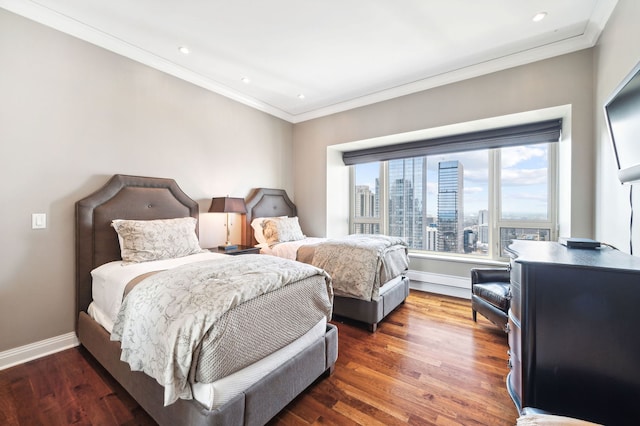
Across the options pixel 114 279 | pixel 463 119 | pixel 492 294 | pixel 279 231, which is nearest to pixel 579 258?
pixel 492 294

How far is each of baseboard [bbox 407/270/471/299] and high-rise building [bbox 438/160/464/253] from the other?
505mm

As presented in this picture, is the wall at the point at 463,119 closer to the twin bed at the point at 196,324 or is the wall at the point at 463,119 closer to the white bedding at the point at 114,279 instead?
the twin bed at the point at 196,324

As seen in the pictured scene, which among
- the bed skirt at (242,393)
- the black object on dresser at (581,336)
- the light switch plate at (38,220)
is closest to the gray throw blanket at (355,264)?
the bed skirt at (242,393)

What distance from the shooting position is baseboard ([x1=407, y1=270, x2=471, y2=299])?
3645 mm

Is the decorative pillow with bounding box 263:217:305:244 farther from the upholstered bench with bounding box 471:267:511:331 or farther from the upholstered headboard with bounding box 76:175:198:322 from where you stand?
the upholstered bench with bounding box 471:267:511:331

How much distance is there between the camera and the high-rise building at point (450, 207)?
13.0 feet

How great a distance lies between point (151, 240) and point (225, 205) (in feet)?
3.32

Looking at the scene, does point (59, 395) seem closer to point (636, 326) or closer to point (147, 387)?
point (147, 387)

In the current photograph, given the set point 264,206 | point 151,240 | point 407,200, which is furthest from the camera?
point 407,200

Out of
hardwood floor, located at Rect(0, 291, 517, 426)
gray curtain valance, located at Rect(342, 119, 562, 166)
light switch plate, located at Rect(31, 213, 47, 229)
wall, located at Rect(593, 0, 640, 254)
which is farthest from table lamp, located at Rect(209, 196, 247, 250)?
wall, located at Rect(593, 0, 640, 254)

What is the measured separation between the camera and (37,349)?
7.27 ft

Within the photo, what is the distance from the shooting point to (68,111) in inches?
93.7

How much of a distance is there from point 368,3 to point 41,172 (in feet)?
10.3

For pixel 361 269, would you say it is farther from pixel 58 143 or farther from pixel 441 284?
pixel 58 143
